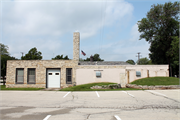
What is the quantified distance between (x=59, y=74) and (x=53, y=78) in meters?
0.94

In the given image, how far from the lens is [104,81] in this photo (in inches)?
862

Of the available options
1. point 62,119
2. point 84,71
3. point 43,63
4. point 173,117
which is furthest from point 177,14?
point 62,119

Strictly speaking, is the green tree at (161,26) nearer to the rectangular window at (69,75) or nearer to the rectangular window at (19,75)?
the rectangular window at (69,75)

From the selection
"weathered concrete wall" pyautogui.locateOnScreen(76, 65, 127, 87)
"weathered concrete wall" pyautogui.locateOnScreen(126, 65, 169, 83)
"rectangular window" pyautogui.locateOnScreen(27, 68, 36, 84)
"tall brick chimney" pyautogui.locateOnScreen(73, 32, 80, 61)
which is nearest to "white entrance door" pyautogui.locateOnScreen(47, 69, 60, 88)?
"rectangular window" pyautogui.locateOnScreen(27, 68, 36, 84)

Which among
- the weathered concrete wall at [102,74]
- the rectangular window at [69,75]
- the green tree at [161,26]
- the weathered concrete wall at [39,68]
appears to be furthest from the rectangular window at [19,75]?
the green tree at [161,26]

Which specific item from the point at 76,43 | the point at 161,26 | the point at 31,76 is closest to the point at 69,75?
the point at 76,43

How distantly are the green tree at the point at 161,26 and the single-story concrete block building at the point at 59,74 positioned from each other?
21545 mm

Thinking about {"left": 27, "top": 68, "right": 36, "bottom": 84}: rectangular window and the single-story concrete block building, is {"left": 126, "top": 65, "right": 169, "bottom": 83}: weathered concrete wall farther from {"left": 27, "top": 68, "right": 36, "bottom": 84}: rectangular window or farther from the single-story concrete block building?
{"left": 27, "top": 68, "right": 36, "bottom": 84}: rectangular window

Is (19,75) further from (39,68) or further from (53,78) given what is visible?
(53,78)

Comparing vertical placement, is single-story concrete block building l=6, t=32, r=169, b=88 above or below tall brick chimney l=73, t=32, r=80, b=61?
below

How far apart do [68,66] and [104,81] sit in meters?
5.22

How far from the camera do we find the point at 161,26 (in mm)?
40125

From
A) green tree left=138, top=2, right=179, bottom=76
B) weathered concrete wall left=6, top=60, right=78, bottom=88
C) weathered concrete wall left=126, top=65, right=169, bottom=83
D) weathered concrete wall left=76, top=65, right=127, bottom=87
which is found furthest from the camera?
green tree left=138, top=2, right=179, bottom=76

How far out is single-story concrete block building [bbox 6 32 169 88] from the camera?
21.2m
